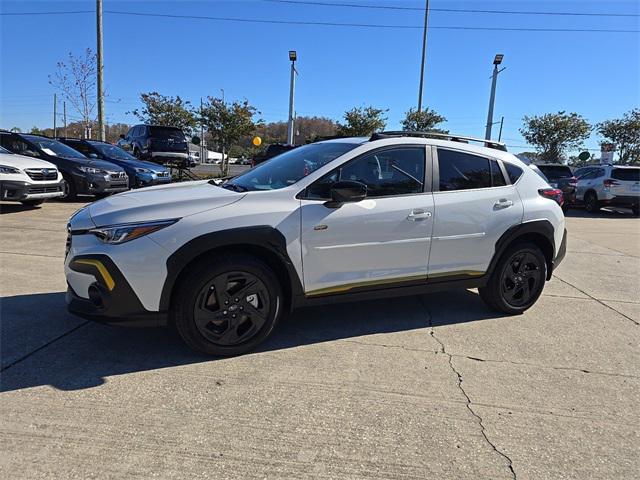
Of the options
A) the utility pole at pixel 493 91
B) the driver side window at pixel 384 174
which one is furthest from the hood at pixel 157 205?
the utility pole at pixel 493 91

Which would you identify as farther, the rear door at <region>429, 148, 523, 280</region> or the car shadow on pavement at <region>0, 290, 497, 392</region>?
the rear door at <region>429, 148, 523, 280</region>

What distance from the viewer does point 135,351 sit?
3693mm

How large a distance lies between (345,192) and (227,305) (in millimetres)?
1243

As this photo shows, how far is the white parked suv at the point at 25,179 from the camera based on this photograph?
9.27m

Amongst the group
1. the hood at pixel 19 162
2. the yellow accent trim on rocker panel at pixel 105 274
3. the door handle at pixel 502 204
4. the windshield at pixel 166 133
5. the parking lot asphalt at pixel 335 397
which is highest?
the windshield at pixel 166 133

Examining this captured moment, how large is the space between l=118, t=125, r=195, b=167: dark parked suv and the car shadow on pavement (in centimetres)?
Answer: 1473

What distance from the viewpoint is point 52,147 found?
11.7 m

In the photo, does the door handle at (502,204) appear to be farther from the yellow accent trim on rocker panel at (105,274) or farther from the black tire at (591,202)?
the black tire at (591,202)

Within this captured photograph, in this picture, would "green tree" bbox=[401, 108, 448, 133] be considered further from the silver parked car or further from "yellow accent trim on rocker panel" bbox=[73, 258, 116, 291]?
"yellow accent trim on rocker panel" bbox=[73, 258, 116, 291]

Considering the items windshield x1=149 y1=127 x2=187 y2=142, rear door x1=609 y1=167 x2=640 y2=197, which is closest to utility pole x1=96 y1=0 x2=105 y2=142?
windshield x1=149 y1=127 x2=187 y2=142

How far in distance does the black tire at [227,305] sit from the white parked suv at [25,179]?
25.9 feet

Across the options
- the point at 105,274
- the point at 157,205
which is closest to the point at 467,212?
the point at 157,205

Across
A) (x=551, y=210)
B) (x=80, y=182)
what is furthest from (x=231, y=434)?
(x=80, y=182)

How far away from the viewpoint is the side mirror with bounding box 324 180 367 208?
11.8 feet
